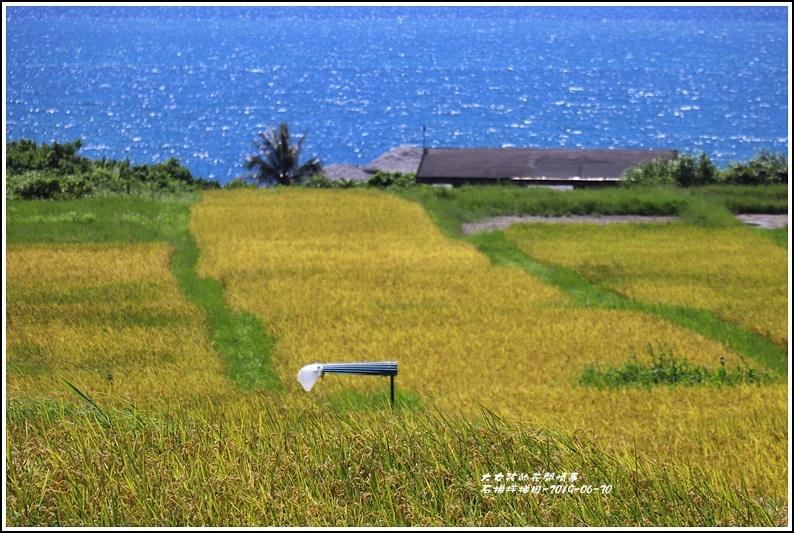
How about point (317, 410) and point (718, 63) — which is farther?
point (718, 63)

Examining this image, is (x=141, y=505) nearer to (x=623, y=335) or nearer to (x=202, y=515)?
(x=202, y=515)

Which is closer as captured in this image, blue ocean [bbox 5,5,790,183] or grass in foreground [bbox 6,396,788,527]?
grass in foreground [bbox 6,396,788,527]

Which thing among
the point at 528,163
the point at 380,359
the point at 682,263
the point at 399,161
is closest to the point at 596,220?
the point at 682,263

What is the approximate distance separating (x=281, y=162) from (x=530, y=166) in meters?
8.17

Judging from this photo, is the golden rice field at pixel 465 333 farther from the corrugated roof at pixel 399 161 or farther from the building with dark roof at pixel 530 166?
the corrugated roof at pixel 399 161

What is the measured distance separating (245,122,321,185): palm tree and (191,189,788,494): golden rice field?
37.8 ft

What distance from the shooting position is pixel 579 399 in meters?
9.61

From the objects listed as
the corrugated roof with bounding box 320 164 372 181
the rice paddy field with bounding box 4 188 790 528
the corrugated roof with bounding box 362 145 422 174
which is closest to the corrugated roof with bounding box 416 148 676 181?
the corrugated roof with bounding box 362 145 422 174

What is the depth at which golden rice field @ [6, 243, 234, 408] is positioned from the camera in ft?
31.3

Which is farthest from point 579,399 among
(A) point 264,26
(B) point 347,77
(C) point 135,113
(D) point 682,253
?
(B) point 347,77

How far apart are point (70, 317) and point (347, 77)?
93603mm

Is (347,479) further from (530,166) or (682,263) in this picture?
(530,166)

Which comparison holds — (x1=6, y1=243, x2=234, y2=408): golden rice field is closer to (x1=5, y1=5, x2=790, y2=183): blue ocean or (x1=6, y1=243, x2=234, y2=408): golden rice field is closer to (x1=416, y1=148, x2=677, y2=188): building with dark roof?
(x1=416, y1=148, x2=677, y2=188): building with dark roof

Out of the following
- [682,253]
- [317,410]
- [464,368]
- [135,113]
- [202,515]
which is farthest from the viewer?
[135,113]
